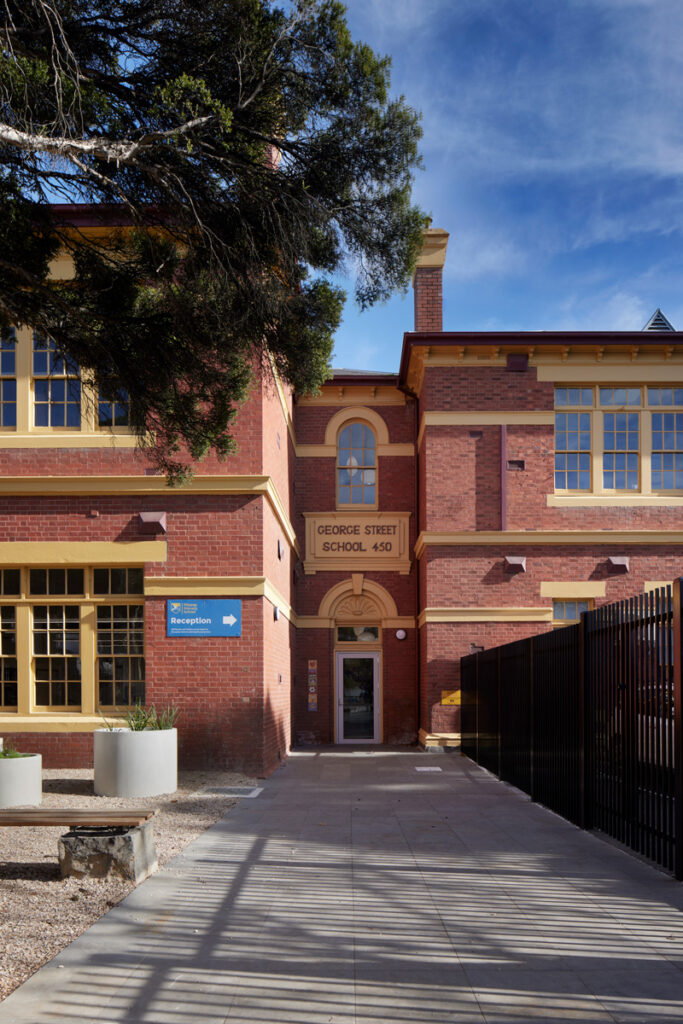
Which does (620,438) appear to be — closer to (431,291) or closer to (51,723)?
(431,291)

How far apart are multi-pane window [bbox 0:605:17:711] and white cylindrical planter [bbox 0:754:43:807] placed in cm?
361

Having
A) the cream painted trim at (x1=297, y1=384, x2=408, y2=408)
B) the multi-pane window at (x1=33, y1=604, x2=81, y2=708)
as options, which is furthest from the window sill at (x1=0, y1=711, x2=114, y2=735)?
the cream painted trim at (x1=297, y1=384, x2=408, y2=408)

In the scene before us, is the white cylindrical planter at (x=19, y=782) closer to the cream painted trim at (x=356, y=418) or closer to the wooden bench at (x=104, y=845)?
the wooden bench at (x=104, y=845)

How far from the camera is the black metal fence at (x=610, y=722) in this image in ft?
24.7

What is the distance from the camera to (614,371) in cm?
1991

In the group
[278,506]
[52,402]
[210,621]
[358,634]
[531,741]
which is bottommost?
[531,741]

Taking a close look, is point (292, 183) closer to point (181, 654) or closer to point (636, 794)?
point (636, 794)

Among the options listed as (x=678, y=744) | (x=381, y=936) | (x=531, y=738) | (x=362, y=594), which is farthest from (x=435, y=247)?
(x=381, y=936)

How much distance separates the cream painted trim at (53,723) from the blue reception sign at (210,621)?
166 cm

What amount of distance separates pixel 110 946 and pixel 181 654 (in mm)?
8769

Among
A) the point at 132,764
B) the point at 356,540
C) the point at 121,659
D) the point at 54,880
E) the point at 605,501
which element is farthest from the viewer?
the point at 356,540

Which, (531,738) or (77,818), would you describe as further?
(531,738)

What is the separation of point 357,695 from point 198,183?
52.3 ft

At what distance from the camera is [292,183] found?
8719 millimetres
